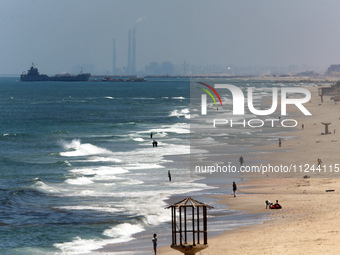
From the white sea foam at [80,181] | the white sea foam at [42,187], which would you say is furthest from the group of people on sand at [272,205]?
the white sea foam at [80,181]

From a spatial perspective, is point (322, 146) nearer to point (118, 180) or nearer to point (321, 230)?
point (118, 180)

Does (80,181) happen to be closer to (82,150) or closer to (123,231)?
(123,231)

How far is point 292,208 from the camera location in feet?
92.0

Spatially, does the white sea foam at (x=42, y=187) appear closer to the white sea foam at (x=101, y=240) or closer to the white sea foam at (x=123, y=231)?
the white sea foam at (x=123, y=231)

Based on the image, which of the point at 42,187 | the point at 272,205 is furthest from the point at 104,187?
the point at 272,205

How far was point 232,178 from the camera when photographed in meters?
39.3

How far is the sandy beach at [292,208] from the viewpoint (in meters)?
21.4

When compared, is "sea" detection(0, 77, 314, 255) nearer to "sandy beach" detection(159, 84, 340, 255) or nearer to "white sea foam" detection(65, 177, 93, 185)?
"white sea foam" detection(65, 177, 93, 185)

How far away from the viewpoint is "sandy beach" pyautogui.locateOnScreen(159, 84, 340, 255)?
70.1 ft

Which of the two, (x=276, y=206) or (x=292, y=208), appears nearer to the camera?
(x=292, y=208)

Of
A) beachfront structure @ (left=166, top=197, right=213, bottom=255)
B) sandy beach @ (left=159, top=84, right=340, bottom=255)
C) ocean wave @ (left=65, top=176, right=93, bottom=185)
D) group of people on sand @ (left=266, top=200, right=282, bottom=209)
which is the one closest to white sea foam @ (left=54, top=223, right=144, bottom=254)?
beachfront structure @ (left=166, top=197, right=213, bottom=255)

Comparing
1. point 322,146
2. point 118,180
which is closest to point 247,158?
point 322,146

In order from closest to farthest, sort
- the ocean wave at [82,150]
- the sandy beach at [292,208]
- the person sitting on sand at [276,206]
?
the sandy beach at [292,208]
the person sitting on sand at [276,206]
the ocean wave at [82,150]

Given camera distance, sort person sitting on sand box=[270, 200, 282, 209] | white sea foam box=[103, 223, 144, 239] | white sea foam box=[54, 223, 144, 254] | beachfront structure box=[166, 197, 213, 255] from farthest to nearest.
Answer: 1. person sitting on sand box=[270, 200, 282, 209]
2. white sea foam box=[103, 223, 144, 239]
3. white sea foam box=[54, 223, 144, 254]
4. beachfront structure box=[166, 197, 213, 255]
